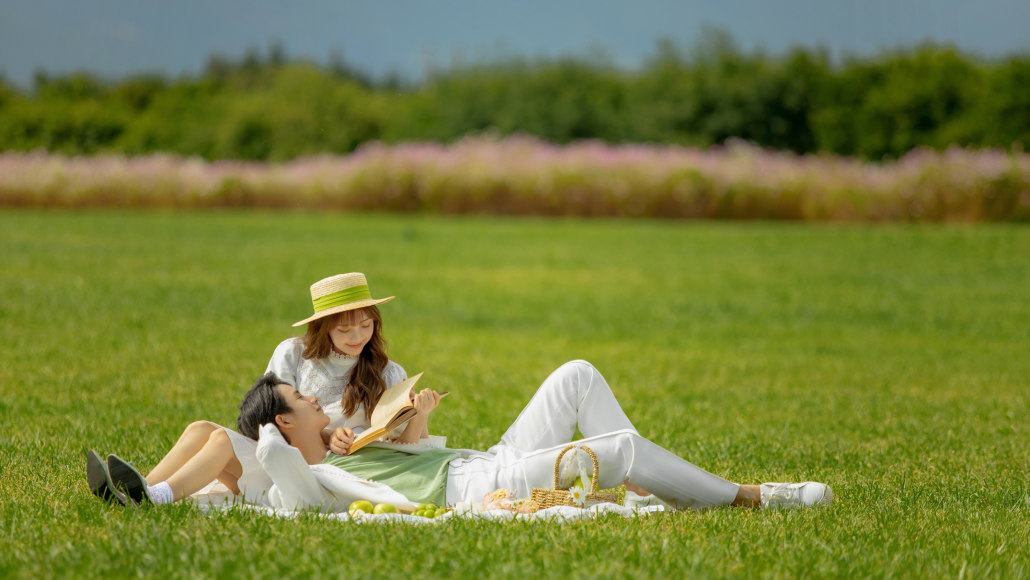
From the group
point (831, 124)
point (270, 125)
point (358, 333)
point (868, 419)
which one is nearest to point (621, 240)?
point (868, 419)

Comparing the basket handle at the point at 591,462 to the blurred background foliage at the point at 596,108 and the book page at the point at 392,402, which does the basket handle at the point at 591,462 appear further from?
the blurred background foliage at the point at 596,108

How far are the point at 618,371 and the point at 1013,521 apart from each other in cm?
514

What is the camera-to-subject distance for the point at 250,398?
4898mm

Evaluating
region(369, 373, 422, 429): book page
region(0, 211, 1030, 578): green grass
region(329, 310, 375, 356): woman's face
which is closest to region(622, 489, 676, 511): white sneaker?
region(0, 211, 1030, 578): green grass

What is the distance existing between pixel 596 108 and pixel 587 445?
33.9 metres

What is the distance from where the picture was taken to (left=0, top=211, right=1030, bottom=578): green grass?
13.5 feet

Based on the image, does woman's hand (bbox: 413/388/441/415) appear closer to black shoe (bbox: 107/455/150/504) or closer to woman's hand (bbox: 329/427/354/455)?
woman's hand (bbox: 329/427/354/455)

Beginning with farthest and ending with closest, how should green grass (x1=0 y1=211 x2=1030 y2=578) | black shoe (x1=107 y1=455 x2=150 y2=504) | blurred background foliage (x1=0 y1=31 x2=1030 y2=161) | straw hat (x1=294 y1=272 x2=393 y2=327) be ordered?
blurred background foliage (x1=0 y1=31 x2=1030 y2=161), straw hat (x1=294 y1=272 x2=393 y2=327), black shoe (x1=107 y1=455 x2=150 y2=504), green grass (x1=0 y1=211 x2=1030 y2=578)

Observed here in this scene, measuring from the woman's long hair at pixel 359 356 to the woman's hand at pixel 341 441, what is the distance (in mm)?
162

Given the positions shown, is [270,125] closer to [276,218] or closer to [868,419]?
[276,218]

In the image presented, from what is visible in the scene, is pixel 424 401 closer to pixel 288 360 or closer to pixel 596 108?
pixel 288 360

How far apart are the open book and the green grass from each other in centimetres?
48

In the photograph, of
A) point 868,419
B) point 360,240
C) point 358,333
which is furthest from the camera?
point 360,240

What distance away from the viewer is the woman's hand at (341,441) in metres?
4.91
